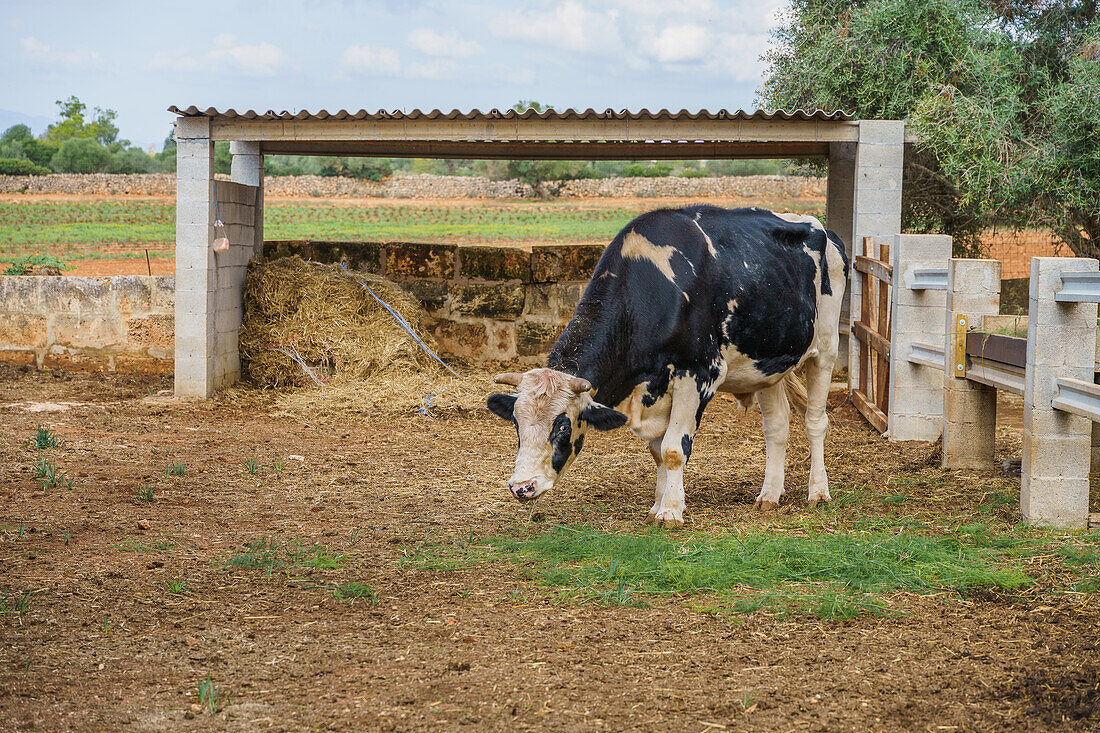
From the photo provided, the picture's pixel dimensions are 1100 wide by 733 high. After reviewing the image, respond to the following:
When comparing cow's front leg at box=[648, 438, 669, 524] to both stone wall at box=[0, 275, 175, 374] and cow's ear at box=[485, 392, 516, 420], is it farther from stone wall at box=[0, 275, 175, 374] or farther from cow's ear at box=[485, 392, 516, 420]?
stone wall at box=[0, 275, 175, 374]

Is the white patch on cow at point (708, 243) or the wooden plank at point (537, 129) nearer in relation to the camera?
the white patch on cow at point (708, 243)

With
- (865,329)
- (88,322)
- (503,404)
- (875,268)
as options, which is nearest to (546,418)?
(503,404)

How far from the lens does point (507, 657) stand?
3.94m

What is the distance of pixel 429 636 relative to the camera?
4.20 m

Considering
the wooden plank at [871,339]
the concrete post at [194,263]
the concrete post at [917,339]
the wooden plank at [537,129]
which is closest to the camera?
the concrete post at [917,339]

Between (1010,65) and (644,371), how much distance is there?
1122 cm

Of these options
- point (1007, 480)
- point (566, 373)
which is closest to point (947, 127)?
point (1007, 480)

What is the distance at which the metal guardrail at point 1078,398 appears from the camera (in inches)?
206

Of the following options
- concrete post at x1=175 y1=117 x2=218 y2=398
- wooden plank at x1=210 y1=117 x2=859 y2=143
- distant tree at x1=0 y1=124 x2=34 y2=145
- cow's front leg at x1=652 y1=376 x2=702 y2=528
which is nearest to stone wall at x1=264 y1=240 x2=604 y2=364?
concrete post at x1=175 y1=117 x2=218 y2=398

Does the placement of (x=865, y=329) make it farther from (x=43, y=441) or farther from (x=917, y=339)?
(x=43, y=441)

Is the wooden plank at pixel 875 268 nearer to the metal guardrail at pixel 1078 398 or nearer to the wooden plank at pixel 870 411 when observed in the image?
the wooden plank at pixel 870 411

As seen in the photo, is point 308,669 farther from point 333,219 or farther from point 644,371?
point 333,219

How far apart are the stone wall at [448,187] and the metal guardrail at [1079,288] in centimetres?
3868

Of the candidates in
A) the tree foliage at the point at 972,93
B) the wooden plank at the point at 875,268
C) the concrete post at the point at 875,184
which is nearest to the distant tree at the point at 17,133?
the tree foliage at the point at 972,93
